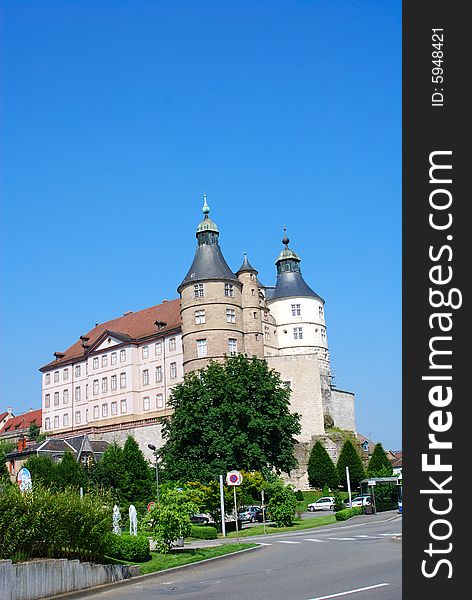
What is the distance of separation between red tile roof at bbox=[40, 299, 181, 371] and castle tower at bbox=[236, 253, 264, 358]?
9722mm

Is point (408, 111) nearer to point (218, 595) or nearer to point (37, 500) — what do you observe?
point (218, 595)

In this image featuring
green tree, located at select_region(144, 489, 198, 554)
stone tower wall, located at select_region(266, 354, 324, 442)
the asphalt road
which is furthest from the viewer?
stone tower wall, located at select_region(266, 354, 324, 442)

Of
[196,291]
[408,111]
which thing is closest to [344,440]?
[196,291]

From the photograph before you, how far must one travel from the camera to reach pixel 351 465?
77.5m

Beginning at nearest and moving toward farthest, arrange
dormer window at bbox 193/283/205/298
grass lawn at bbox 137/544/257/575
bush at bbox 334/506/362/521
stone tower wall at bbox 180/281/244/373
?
grass lawn at bbox 137/544/257/575 → bush at bbox 334/506/362/521 → stone tower wall at bbox 180/281/244/373 → dormer window at bbox 193/283/205/298

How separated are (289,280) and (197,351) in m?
25.7

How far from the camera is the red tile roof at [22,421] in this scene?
125 m

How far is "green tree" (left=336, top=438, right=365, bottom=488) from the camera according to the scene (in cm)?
7694

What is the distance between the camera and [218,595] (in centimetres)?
1491

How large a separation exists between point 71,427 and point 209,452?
5572 cm

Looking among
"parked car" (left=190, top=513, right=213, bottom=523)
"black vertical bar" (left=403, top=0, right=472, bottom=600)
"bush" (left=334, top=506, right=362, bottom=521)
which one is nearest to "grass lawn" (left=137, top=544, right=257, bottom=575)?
"black vertical bar" (left=403, top=0, right=472, bottom=600)

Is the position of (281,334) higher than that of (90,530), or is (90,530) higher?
(281,334)

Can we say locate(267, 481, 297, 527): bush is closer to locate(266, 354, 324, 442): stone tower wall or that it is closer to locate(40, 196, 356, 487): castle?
locate(40, 196, 356, 487): castle

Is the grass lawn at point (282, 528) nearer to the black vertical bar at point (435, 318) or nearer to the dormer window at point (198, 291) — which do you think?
the black vertical bar at point (435, 318)
